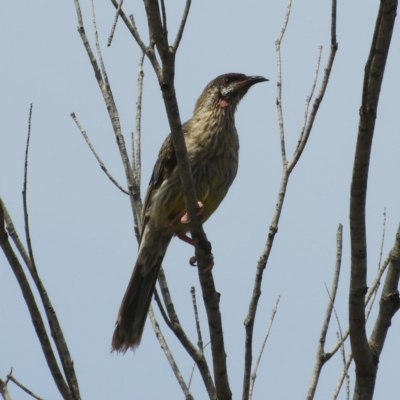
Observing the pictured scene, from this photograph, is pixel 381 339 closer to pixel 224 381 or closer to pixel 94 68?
pixel 224 381

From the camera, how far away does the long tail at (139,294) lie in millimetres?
5637

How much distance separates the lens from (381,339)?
143 inches

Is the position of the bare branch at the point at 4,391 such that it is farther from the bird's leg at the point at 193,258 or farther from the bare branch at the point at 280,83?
the bare branch at the point at 280,83

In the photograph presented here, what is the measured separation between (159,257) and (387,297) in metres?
3.00

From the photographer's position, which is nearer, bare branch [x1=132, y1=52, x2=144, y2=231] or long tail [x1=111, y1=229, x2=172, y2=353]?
bare branch [x1=132, y1=52, x2=144, y2=231]

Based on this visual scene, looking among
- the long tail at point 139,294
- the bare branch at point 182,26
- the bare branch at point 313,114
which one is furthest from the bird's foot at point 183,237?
the bare branch at point 182,26

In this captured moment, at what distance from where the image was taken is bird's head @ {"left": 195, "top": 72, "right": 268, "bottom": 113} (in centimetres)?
676

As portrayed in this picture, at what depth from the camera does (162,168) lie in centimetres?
611

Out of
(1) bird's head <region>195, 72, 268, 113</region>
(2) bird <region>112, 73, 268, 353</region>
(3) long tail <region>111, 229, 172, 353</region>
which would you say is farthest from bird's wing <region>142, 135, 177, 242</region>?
(1) bird's head <region>195, 72, 268, 113</region>

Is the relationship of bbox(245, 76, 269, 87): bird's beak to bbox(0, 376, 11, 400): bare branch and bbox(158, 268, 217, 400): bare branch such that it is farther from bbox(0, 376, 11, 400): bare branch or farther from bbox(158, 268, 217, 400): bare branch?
bbox(0, 376, 11, 400): bare branch

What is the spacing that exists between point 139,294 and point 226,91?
6.87ft

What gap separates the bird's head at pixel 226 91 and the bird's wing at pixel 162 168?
729 millimetres

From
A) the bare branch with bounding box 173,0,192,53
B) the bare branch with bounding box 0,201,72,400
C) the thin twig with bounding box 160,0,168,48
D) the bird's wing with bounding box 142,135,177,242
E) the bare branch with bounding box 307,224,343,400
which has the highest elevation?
the bird's wing with bounding box 142,135,177,242

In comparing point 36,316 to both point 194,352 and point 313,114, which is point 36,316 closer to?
point 194,352
